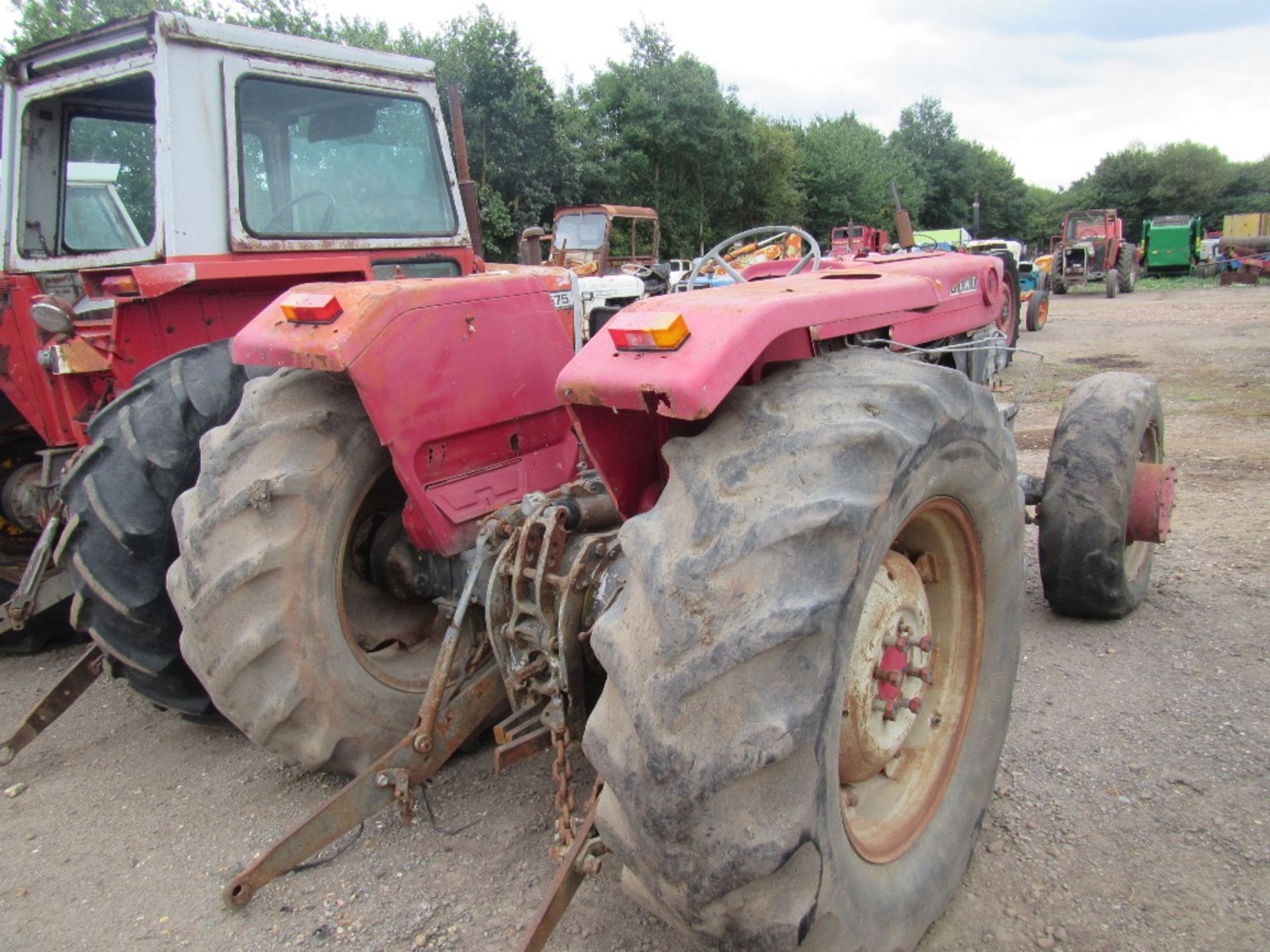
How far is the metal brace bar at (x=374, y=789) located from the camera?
2.29m

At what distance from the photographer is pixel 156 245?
316 cm

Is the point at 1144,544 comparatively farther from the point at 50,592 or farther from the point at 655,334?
the point at 50,592

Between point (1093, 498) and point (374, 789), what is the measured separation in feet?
8.67

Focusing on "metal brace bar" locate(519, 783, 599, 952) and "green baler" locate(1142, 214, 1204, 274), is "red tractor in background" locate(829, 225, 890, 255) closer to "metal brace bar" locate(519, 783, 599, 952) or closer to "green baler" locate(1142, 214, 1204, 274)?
"green baler" locate(1142, 214, 1204, 274)

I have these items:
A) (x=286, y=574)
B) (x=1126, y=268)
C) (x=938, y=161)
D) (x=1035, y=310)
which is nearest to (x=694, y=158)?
(x=1126, y=268)

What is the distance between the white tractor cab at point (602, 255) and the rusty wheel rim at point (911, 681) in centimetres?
326

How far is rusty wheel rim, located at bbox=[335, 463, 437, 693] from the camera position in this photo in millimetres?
2762

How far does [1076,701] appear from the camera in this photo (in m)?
3.17

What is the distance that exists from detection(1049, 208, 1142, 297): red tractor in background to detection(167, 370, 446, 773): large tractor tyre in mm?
A: 25122

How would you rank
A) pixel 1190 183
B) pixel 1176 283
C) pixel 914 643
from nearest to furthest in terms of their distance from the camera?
1. pixel 914 643
2. pixel 1176 283
3. pixel 1190 183

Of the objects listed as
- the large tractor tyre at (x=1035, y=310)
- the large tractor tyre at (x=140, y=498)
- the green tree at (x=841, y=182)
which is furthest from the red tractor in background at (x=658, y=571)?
the green tree at (x=841, y=182)

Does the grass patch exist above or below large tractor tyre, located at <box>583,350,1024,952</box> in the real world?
below

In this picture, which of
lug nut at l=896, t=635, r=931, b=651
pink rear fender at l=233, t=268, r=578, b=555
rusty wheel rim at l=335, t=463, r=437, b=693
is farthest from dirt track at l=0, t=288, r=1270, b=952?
pink rear fender at l=233, t=268, r=578, b=555

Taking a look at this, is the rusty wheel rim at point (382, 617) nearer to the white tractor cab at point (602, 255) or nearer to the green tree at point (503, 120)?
the white tractor cab at point (602, 255)
